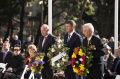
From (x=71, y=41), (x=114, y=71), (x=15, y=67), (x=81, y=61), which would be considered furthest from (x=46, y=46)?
(x=81, y=61)

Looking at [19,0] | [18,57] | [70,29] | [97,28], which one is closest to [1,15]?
[19,0]

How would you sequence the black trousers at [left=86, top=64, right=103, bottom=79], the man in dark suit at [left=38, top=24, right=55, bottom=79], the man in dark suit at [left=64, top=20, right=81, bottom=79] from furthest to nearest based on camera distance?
1. the man in dark suit at [left=38, top=24, right=55, bottom=79]
2. the man in dark suit at [left=64, top=20, right=81, bottom=79]
3. the black trousers at [left=86, top=64, right=103, bottom=79]

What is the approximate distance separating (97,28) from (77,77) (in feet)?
79.0

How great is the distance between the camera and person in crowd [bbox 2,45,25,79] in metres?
13.2

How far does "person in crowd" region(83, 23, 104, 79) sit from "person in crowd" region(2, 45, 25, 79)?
10.1 ft

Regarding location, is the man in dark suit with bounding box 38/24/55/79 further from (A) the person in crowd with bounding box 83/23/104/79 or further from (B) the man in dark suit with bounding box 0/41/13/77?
(A) the person in crowd with bounding box 83/23/104/79

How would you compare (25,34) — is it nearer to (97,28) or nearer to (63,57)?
(97,28)

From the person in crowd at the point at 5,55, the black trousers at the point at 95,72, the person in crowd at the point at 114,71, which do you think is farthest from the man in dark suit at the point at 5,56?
the black trousers at the point at 95,72

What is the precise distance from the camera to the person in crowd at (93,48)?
34.6ft

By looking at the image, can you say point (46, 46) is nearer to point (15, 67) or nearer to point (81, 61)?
point (15, 67)

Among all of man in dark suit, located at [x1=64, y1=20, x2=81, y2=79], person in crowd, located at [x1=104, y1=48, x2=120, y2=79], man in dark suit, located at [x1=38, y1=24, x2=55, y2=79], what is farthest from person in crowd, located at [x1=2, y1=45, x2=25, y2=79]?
person in crowd, located at [x1=104, y1=48, x2=120, y2=79]

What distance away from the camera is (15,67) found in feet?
44.1

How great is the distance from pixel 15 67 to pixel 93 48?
3.60 metres

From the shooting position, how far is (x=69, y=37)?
11703 millimetres
